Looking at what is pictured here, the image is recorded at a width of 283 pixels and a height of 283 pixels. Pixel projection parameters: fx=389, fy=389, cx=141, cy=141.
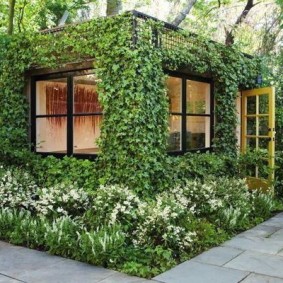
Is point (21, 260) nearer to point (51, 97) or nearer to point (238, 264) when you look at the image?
point (238, 264)

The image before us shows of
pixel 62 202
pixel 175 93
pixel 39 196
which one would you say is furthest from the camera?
pixel 175 93

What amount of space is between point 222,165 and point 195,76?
59.5 inches

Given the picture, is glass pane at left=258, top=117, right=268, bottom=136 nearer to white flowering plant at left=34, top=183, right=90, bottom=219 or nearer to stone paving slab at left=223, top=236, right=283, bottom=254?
stone paving slab at left=223, top=236, right=283, bottom=254

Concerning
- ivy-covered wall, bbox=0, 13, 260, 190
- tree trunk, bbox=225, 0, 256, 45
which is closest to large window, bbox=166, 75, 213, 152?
ivy-covered wall, bbox=0, 13, 260, 190

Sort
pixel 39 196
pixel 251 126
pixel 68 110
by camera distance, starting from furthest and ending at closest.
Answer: pixel 251 126 < pixel 68 110 < pixel 39 196

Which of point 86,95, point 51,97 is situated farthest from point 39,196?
point 51,97

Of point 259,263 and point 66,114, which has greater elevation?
point 66,114

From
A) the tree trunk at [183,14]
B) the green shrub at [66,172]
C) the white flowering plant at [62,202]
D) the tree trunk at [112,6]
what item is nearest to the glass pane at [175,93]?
the green shrub at [66,172]

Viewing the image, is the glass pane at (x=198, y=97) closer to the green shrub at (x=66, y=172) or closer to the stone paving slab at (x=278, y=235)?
the green shrub at (x=66, y=172)

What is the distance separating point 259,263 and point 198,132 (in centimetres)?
328

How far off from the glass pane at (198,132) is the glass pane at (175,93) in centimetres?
33

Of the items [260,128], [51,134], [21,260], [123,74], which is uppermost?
[123,74]

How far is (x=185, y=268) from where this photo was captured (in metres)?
3.41

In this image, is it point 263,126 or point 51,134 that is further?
point 263,126
